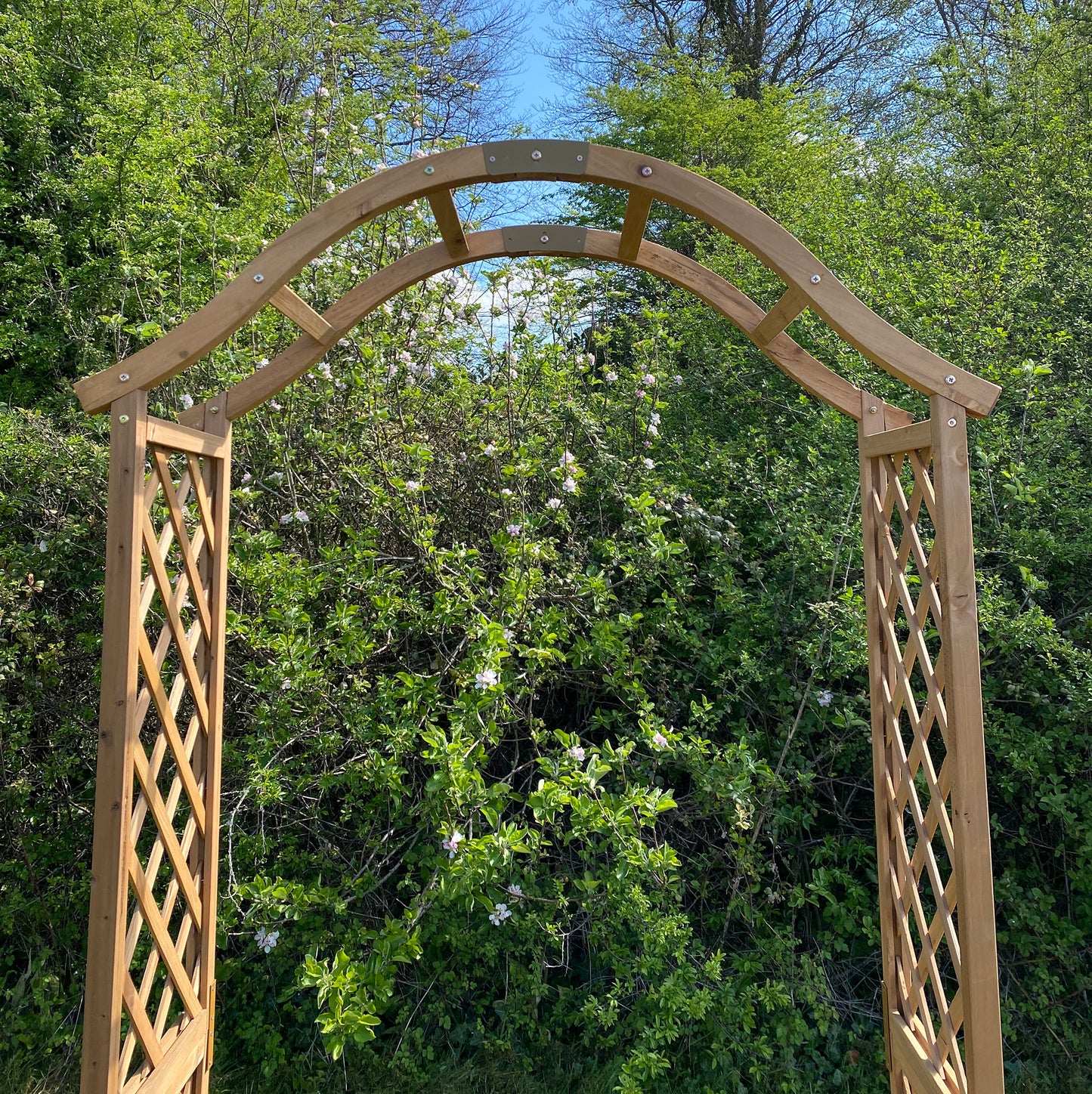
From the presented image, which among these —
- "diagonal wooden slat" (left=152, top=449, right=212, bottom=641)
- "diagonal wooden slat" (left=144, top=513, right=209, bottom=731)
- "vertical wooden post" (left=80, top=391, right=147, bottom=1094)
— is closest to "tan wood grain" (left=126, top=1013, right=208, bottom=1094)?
"vertical wooden post" (left=80, top=391, right=147, bottom=1094)

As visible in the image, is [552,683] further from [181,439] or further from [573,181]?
[573,181]

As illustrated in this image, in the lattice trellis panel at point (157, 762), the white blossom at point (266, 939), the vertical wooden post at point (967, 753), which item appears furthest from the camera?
the white blossom at point (266, 939)

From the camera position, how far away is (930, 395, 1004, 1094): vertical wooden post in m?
1.71

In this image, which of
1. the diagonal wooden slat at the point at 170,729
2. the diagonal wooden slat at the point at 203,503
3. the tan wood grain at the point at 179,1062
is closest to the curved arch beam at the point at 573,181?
the diagonal wooden slat at the point at 203,503

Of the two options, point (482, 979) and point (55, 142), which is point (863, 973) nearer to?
point (482, 979)

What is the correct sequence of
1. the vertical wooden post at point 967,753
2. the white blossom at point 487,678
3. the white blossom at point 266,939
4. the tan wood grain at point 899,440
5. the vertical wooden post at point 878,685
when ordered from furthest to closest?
the white blossom at point 266,939 < the white blossom at point 487,678 < the vertical wooden post at point 878,685 < the tan wood grain at point 899,440 < the vertical wooden post at point 967,753

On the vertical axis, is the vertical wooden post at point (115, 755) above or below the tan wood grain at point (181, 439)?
below

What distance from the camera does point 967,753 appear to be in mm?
1790

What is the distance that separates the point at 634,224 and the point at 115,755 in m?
1.77

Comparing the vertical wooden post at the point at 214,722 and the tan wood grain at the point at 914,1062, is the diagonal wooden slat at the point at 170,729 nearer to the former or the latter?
the vertical wooden post at the point at 214,722

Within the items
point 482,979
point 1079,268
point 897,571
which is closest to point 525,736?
point 482,979

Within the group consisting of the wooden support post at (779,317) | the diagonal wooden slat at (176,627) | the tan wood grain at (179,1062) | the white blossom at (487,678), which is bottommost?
the tan wood grain at (179,1062)

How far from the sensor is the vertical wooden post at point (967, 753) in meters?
1.71

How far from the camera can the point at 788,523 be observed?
3.50m
